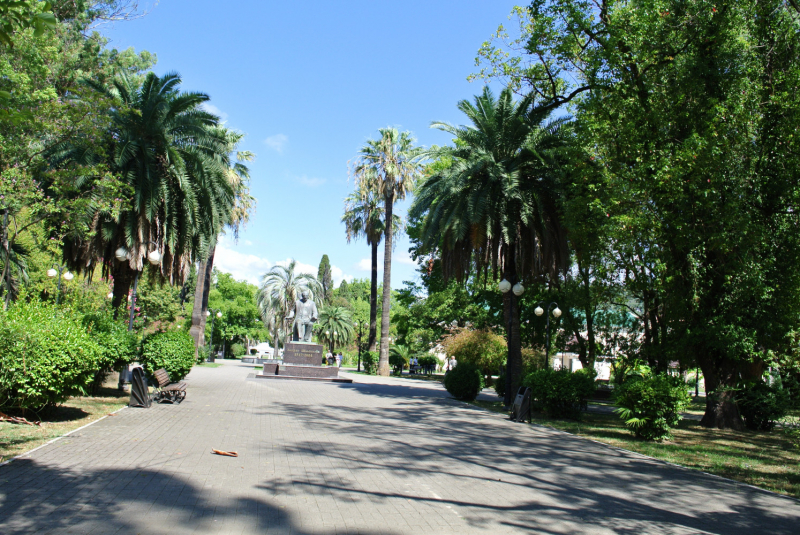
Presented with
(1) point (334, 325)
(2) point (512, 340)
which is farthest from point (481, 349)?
(1) point (334, 325)

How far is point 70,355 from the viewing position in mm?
9281

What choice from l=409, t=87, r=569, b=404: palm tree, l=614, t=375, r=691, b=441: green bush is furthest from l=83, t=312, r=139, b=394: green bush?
l=614, t=375, r=691, b=441: green bush

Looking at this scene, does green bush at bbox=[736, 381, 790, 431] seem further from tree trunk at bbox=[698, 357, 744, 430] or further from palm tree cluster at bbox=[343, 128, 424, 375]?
palm tree cluster at bbox=[343, 128, 424, 375]

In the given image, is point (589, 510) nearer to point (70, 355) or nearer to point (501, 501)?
point (501, 501)

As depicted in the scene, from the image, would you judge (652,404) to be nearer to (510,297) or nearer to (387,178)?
(510,297)

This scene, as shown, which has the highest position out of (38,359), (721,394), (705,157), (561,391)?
(705,157)

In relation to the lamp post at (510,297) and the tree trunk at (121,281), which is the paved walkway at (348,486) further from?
the lamp post at (510,297)

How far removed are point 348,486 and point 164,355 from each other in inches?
396

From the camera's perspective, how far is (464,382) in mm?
19375

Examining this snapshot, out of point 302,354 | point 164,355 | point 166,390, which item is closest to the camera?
point 166,390

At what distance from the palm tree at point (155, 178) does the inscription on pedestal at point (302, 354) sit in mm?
13227

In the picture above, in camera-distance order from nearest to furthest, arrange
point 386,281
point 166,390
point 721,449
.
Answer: point 721,449
point 166,390
point 386,281

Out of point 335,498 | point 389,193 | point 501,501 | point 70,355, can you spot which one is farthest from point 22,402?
point 389,193

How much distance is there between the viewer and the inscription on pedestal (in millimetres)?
29562
